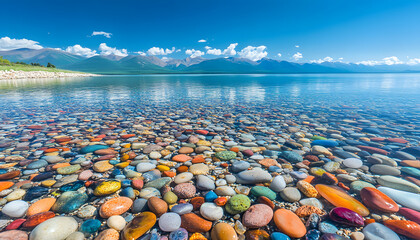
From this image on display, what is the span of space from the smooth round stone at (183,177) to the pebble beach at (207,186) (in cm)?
4

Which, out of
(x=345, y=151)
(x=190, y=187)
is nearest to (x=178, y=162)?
(x=190, y=187)

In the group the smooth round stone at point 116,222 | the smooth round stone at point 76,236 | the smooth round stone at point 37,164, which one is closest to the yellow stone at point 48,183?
the smooth round stone at point 37,164

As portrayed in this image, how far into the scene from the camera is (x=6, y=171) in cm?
391

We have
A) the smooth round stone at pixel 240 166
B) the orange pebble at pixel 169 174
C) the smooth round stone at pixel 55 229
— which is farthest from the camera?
the smooth round stone at pixel 240 166

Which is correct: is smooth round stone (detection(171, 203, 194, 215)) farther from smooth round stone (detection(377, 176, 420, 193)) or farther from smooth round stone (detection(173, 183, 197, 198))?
smooth round stone (detection(377, 176, 420, 193))

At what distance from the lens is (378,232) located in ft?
8.02

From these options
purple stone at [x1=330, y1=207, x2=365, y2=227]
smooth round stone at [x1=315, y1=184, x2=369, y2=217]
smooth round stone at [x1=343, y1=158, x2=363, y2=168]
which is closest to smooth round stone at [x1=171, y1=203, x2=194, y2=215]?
purple stone at [x1=330, y1=207, x2=365, y2=227]

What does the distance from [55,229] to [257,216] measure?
2.77 meters

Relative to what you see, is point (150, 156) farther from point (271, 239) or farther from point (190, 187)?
point (271, 239)

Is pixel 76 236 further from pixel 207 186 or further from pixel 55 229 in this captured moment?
pixel 207 186

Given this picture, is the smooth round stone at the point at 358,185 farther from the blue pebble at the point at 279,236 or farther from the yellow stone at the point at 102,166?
the yellow stone at the point at 102,166

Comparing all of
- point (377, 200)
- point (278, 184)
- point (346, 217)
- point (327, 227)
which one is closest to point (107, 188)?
point (278, 184)

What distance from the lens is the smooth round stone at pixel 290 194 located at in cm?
319

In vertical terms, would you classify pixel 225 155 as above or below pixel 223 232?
above
